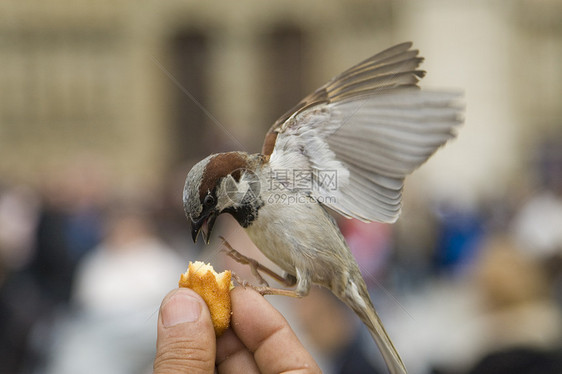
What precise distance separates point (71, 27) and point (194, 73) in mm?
1967

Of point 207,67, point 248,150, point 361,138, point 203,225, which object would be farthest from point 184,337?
point 207,67

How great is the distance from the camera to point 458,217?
5637 mm

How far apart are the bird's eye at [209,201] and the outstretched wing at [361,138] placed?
0.73 ft

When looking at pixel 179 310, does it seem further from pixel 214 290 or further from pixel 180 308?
pixel 214 290

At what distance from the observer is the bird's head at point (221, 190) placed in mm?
1815

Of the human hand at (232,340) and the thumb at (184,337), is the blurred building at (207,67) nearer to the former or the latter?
the human hand at (232,340)

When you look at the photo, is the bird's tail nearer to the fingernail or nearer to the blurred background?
the fingernail

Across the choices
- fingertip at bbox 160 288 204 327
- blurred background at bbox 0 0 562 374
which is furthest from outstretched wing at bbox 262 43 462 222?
blurred background at bbox 0 0 562 374

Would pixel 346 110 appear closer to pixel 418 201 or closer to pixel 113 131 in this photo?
pixel 418 201

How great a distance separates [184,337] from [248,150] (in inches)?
130

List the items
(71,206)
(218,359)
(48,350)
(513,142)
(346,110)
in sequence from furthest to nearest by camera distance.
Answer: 1. (513,142)
2. (71,206)
3. (48,350)
4. (346,110)
5. (218,359)

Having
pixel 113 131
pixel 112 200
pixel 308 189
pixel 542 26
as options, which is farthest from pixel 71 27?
pixel 308 189

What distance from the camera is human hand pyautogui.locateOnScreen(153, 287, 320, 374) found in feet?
5.06

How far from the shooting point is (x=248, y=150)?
480 centimetres
